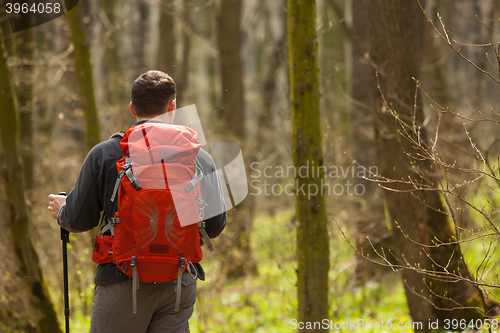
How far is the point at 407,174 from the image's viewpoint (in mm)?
4609

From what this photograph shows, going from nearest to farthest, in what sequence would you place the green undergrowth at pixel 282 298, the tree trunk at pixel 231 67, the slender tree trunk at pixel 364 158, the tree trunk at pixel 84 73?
the tree trunk at pixel 84 73 < the green undergrowth at pixel 282 298 < the slender tree trunk at pixel 364 158 < the tree trunk at pixel 231 67

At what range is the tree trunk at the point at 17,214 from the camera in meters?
4.79

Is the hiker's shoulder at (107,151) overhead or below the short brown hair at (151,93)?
below

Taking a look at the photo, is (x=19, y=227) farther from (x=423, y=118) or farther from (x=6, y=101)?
(x=423, y=118)

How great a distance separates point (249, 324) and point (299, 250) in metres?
3.74

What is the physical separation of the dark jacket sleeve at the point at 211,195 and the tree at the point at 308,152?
164 centimetres

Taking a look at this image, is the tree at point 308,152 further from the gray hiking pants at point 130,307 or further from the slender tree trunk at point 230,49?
the slender tree trunk at point 230,49

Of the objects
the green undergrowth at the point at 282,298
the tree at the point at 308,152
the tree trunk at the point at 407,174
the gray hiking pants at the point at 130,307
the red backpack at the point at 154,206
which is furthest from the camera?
the green undergrowth at the point at 282,298

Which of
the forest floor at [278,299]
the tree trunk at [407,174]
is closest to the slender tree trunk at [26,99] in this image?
the forest floor at [278,299]

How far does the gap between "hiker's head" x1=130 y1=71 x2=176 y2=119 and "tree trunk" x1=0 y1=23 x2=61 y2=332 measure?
258cm

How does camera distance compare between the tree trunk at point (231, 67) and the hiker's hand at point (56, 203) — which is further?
the tree trunk at point (231, 67)

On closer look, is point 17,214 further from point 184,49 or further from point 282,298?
point 184,49

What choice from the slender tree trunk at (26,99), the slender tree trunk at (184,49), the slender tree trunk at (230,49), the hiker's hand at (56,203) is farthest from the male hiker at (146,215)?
the slender tree trunk at (184,49)

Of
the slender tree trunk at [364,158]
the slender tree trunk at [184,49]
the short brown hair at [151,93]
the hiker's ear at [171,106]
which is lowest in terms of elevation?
the slender tree trunk at [364,158]
